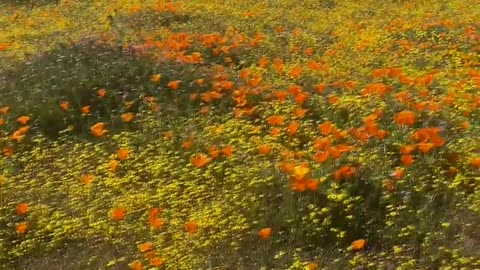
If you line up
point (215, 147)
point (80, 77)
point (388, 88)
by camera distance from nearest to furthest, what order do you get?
1. point (215, 147)
2. point (388, 88)
3. point (80, 77)

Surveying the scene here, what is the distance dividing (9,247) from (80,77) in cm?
253

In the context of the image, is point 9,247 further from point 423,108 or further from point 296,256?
point 423,108

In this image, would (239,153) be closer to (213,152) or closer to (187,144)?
(213,152)

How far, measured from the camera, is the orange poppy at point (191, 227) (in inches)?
129

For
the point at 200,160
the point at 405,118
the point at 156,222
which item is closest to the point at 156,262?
the point at 156,222

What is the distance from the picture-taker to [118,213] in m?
3.51

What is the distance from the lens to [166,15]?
358 inches

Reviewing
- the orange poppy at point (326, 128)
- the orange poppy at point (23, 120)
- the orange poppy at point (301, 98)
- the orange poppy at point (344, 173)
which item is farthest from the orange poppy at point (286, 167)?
the orange poppy at point (23, 120)

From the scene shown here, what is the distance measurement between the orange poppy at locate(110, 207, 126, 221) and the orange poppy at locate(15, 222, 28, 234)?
524mm

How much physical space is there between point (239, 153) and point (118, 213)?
3.35 feet

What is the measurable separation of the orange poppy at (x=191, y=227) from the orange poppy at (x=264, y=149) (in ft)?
2.58

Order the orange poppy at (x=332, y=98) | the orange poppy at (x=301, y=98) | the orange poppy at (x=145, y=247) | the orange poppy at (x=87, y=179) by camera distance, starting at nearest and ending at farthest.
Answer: the orange poppy at (x=145, y=247), the orange poppy at (x=87, y=179), the orange poppy at (x=301, y=98), the orange poppy at (x=332, y=98)

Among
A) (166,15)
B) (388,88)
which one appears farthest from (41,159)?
Answer: (166,15)

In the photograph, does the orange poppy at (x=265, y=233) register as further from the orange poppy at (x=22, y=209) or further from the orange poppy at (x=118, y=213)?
the orange poppy at (x=22, y=209)
